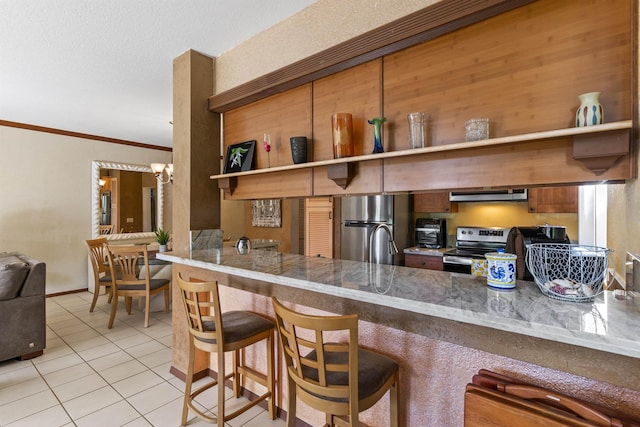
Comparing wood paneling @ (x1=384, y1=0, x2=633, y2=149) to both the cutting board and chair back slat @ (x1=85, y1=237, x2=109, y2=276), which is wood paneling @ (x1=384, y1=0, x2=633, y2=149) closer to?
the cutting board

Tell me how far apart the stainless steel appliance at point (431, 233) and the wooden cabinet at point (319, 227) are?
1.41 meters

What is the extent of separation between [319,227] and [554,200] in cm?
314

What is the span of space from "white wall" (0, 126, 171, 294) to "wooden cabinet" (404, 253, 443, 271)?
16.8 ft

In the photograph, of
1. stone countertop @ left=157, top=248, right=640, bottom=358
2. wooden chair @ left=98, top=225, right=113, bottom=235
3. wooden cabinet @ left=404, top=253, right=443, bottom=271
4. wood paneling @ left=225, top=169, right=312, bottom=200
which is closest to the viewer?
stone countertop @ left=157, top=248, right=640, bottom=358

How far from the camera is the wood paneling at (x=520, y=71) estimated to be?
1217 millimetres

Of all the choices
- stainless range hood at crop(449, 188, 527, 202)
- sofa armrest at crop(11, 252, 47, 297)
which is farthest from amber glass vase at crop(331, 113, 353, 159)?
sofa armrest at crop(11, 252, 47, 297)

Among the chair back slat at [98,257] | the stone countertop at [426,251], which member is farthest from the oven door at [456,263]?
the chair back slat at [98,257]

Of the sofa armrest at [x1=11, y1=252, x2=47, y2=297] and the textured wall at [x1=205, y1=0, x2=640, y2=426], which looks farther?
the sofa armrest at [x1=11, y1=252, x2=47, y2=297]

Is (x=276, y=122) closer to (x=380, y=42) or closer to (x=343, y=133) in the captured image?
(x=343, y=133)

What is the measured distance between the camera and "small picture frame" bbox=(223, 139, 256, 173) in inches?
100.0

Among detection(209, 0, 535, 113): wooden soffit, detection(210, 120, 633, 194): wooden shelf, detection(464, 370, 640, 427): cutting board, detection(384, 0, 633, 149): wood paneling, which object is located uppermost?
detection(209, 0, 535, 113): wooden soffit

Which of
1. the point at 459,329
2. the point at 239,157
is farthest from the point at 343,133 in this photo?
the point at 459,329

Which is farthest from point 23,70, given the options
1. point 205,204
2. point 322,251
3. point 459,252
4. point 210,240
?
point 459,252

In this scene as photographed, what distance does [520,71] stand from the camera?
1.40 metres
